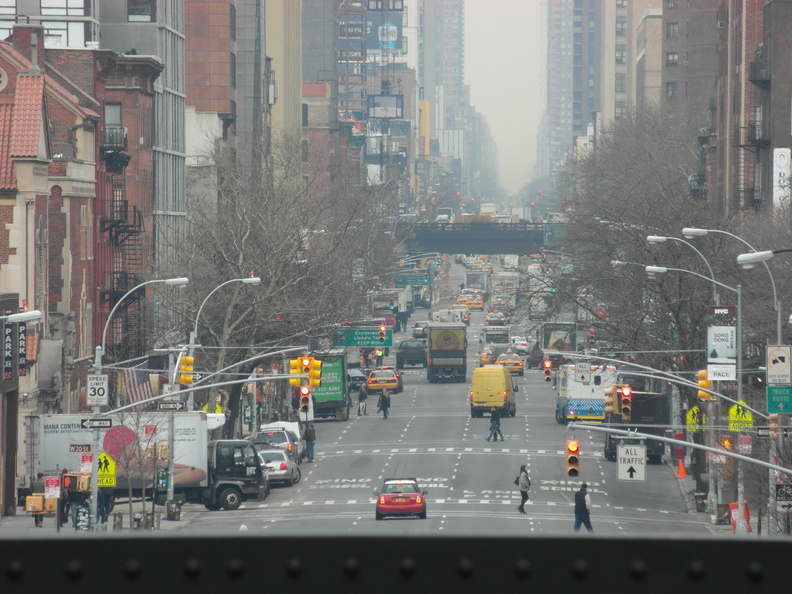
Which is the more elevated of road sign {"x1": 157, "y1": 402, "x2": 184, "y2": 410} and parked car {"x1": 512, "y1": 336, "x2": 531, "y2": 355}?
road sign {"x1": 157, "y1": 402, "x2": 184, "y2": 410}

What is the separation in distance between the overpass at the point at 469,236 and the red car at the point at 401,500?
99.3m

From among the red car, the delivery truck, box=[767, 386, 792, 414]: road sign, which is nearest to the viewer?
box=[767, 386, 792, 414]: road sign

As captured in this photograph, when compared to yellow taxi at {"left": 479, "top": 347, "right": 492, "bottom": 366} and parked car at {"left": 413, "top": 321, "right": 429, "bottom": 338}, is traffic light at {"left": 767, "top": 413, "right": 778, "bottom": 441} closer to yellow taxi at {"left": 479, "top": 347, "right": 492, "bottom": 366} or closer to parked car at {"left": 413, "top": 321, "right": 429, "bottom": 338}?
yellow taxi at {"left": 479, "top": 347, "right": 492, "bottom": 366}

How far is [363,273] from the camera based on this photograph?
102 meters

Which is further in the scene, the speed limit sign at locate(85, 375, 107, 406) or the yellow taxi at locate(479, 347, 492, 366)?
the yellow taxi at locate(479, 347, 492, 366)

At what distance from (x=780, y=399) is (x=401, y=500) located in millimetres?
11562

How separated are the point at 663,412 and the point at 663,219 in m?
11.0

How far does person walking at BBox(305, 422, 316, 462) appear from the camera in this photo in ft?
181

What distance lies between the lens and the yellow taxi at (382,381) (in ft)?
268

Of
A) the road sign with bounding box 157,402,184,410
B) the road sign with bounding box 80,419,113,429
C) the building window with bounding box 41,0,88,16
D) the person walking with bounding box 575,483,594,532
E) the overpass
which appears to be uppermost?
the building window with bounding box 41,0,88,16

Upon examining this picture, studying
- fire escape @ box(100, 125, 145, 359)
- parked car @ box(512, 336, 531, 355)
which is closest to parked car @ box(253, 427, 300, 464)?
fire escape @ box(100, 125, 145, 359)

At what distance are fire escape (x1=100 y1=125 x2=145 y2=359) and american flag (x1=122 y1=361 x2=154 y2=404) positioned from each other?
3.29m

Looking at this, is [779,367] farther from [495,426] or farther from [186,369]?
[495,426]

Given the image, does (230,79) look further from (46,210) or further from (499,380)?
(46,210)
